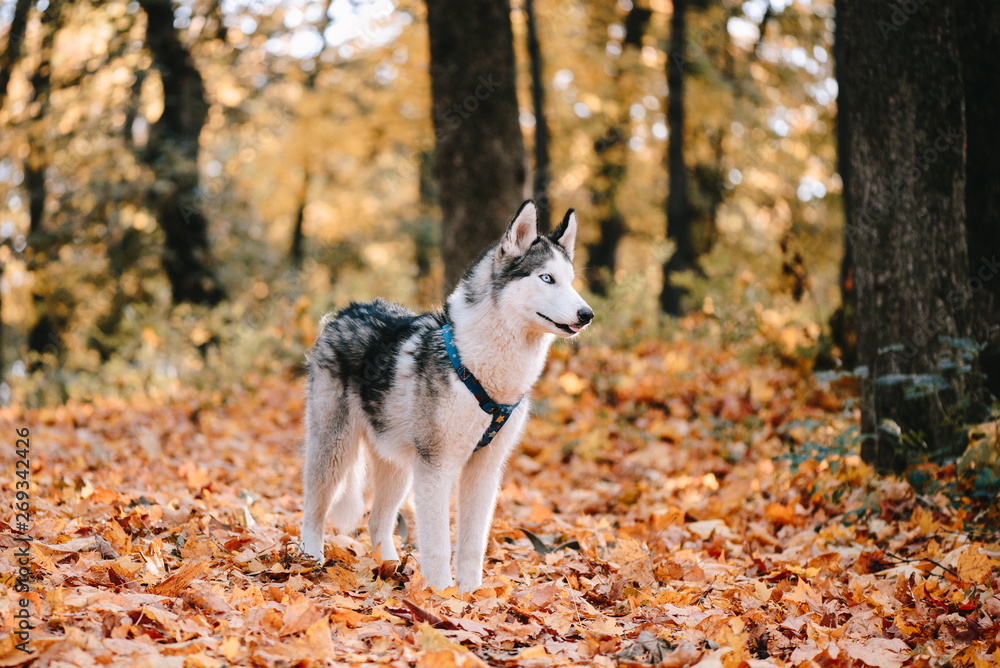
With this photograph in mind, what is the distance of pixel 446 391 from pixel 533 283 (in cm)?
75

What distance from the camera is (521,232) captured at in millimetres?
4043

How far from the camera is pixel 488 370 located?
404 cm

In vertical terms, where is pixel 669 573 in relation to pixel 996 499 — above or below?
below

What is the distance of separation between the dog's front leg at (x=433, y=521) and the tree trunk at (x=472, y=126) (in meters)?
4.98

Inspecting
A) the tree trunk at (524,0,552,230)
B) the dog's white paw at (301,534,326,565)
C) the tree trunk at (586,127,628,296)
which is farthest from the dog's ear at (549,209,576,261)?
the tree trunk at (586,127,628,296)

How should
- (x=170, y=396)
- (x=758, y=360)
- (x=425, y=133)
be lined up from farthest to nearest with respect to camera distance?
(x=425, y=133)
(x=170, y=396)
(x=758, y=360)

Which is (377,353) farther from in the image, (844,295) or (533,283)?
(844,295)

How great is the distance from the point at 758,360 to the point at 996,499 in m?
4.55

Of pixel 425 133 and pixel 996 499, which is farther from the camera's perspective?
pixel 425 133

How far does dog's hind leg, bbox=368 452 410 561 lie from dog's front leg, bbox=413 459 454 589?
0.78 meters

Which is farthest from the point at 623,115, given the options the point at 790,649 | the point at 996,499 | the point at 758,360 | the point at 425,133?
the point at 790,649

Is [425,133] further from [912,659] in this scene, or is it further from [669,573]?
[912,659]

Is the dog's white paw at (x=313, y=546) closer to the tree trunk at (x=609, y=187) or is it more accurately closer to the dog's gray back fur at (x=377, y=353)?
the dog's gray back fur at (x=377, y=353)

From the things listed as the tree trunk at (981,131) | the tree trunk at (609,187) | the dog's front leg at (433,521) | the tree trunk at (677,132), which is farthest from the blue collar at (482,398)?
the tree trunk at (609,187)
